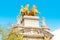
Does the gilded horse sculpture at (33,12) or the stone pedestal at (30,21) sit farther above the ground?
the gilded horse sculpture at (33,12)

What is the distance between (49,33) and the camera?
3638 centimetres

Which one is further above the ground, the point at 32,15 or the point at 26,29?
the point at 32,15

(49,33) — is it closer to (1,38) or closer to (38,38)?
(38,38)

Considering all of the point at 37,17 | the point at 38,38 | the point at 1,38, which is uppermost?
the point at 37,17

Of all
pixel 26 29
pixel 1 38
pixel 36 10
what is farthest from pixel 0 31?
pixel 36 10

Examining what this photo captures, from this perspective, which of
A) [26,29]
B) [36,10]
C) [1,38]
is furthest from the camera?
[36,10]

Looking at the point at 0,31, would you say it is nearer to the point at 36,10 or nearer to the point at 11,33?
the point at 11,33

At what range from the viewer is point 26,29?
35906mm

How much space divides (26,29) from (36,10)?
3.98 metres

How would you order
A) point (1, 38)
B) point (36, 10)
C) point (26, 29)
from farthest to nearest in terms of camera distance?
point (36, 10)
point (26, 29)
point (1, 38)

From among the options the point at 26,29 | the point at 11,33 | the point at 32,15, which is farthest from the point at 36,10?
the point at 11,33

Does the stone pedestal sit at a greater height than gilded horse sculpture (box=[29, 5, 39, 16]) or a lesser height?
lesser

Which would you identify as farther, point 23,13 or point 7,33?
point 23,13

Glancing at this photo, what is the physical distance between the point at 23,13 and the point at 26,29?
119 inches
